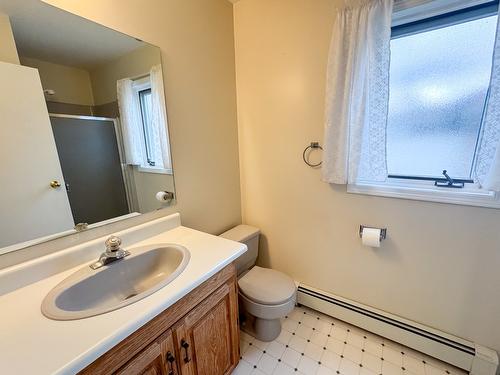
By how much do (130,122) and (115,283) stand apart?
82 centimetres

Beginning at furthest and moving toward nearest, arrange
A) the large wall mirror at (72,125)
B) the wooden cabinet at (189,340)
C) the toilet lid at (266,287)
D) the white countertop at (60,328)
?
the toilet lid at (266,287)
the large wall mirror at (72,125)
the wooden cabinet at (189,340)
the white countertop at (60,328)

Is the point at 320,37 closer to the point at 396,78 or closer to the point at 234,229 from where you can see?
the point at 396,78

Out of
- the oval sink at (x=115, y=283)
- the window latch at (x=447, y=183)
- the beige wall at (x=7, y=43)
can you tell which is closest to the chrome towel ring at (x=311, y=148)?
the window latch at (x=447, y=183)

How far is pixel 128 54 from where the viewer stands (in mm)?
1177

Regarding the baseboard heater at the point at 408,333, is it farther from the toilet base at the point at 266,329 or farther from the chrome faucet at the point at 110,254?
the chrome faucet at the point at 110,254

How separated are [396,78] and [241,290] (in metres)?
1.64

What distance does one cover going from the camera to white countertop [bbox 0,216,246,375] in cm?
59

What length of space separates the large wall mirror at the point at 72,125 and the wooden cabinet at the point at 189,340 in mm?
597

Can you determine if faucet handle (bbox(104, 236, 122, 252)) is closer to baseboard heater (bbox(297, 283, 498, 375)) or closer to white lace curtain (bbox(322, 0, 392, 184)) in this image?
white lace curtain (bbox(322, 0, 392, 184))

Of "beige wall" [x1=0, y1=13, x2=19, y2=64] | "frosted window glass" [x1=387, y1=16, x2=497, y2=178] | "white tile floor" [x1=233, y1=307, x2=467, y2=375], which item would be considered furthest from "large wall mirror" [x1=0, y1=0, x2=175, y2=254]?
"frosted window glass" [x1=387, y1=16, x2=497, y2=178]

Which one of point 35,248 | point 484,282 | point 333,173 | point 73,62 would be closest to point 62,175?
point 35,248

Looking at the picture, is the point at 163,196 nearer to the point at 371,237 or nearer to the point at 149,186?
the point at 149,186

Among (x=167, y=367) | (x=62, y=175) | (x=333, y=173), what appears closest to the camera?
(x=167, y=367)

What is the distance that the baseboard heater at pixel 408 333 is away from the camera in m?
1.26
